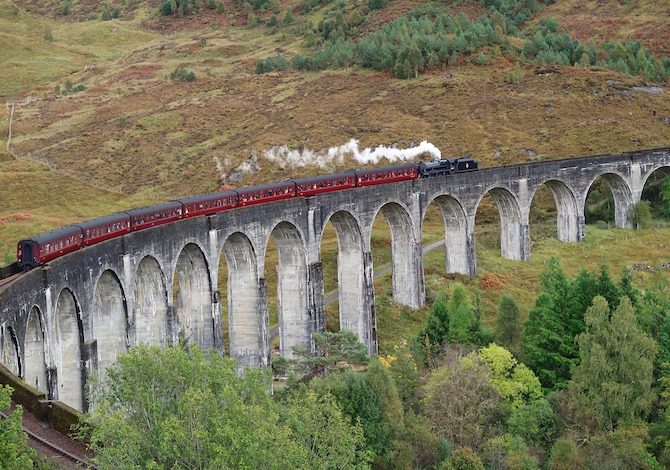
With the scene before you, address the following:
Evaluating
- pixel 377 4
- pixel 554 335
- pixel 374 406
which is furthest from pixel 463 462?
pixel 377 4

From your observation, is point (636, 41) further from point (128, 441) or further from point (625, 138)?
point (128, 441)

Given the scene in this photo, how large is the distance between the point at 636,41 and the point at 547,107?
40.8 m

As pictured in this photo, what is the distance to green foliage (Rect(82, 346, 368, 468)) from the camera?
30.5 m

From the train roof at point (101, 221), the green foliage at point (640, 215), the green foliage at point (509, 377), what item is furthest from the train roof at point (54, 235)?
the green foliage at point (640, 215)

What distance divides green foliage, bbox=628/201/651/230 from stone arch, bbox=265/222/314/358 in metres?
43.3

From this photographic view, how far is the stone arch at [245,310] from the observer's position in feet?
224

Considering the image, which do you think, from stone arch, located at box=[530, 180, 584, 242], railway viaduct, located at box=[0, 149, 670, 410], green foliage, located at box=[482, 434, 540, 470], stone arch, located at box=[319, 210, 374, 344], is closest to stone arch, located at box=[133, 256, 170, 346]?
railway viaduct, located at box=[0, 149, 670, 410]

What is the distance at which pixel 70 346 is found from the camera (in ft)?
174

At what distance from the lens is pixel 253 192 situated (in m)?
70.7

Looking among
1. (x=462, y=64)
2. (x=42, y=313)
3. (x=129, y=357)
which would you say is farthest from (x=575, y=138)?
(x=129, y=357)

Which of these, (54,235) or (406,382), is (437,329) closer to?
(406,382)

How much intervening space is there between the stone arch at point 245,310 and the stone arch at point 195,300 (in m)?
3.12

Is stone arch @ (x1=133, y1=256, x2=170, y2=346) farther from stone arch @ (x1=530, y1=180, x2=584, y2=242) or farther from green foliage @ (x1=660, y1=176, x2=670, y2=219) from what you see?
green foliage @ (x1=660, y1=176, x2=670, y2=219)

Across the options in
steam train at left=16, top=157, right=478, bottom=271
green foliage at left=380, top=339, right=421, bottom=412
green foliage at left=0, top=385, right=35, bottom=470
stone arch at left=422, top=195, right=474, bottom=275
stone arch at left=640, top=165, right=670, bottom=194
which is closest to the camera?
green foliage at left=0, top=385, right=35, bottom=470
